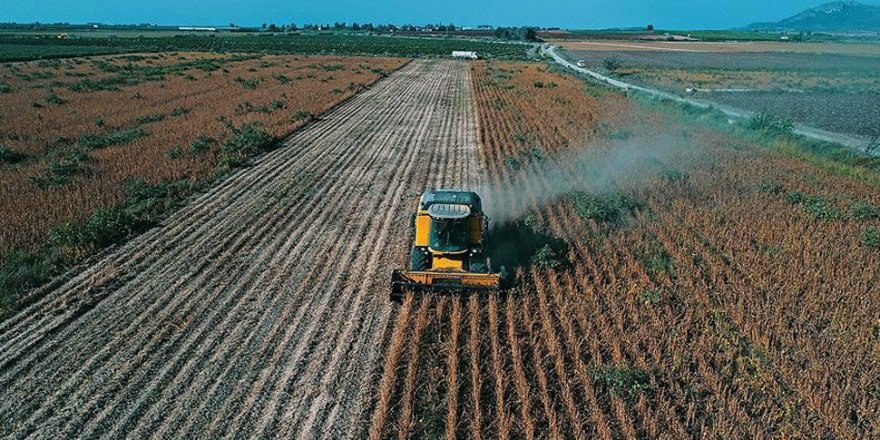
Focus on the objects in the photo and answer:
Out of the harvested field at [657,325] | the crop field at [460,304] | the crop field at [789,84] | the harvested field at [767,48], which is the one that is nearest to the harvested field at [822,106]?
the crop field at [789,84]

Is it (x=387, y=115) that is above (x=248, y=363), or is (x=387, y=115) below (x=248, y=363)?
above

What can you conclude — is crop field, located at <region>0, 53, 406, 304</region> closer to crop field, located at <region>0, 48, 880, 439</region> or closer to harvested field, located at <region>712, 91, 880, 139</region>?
crop field, located at <region>0, 48, 880, 439</region>

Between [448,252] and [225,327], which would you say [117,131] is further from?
[448,252]

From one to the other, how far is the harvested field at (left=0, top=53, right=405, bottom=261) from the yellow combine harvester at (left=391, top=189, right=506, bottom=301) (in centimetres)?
911

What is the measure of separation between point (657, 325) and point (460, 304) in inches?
142

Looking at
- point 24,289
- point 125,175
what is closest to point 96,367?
point 24,289

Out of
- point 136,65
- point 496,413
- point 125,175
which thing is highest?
point 136,65

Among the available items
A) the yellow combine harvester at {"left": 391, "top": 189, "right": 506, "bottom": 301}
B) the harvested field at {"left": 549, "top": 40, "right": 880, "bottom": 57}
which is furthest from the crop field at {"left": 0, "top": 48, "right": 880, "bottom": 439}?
the harvested field at {"left": 549, "top": 40, "right": 880, "bottom": 57}

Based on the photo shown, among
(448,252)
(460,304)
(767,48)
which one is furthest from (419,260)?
(767,48)

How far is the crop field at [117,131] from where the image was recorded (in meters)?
15.0

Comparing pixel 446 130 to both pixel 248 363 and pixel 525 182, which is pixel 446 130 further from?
pixel 248 363

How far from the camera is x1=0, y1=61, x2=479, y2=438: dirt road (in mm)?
7602

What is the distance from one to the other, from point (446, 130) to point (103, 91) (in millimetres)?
27392

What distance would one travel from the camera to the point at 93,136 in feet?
77.2
